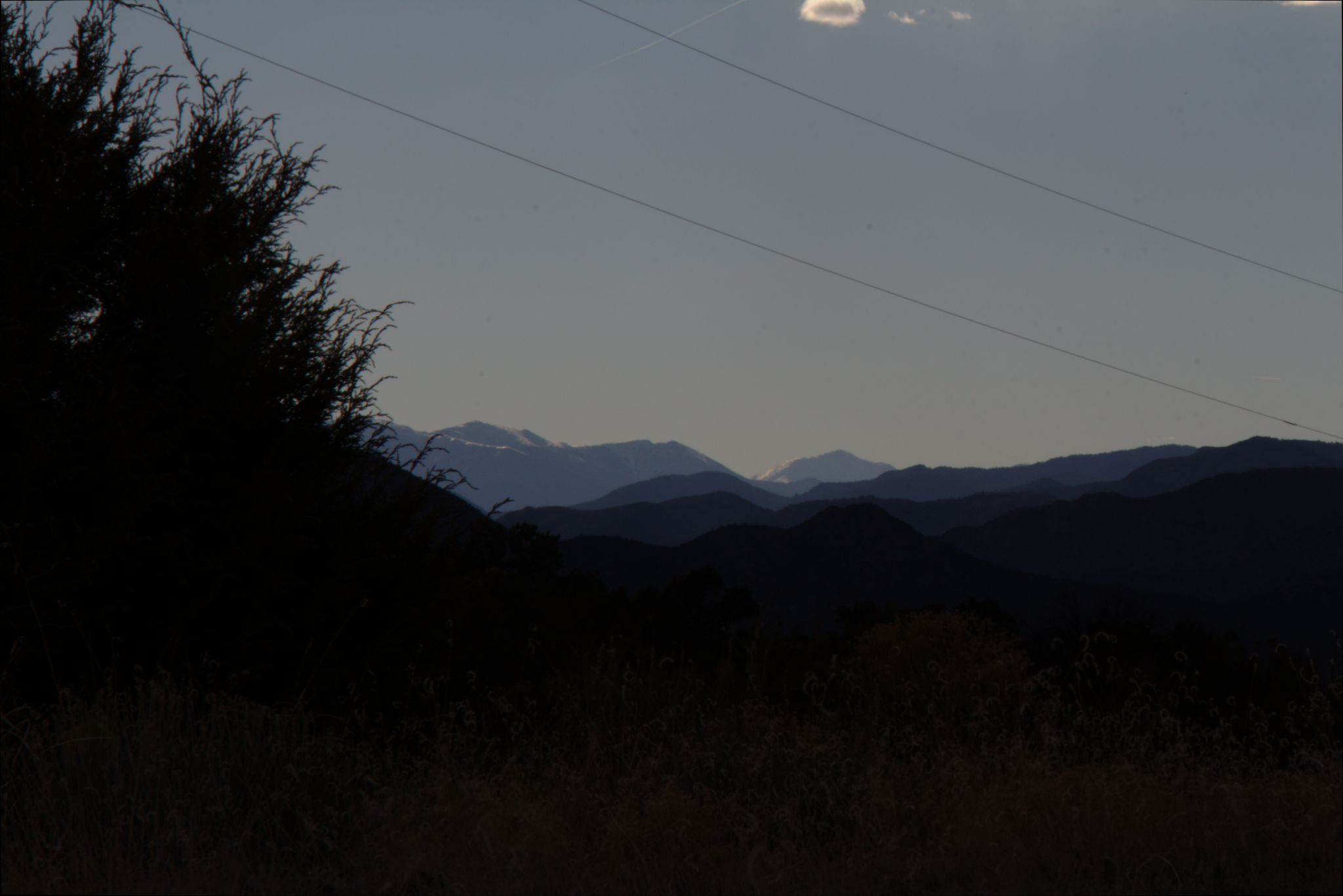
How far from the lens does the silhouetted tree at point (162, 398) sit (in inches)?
319

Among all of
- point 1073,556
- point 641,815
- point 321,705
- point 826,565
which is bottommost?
point 321,705

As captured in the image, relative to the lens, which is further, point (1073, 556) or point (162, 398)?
point (1073, 556)

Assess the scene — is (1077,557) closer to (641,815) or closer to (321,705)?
(321,705)

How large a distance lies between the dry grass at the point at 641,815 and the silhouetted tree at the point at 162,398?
5.99 ft

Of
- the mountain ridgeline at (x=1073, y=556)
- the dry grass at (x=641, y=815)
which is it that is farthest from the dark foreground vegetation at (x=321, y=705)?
the mountain ridgeline at (x=1073, y=556)

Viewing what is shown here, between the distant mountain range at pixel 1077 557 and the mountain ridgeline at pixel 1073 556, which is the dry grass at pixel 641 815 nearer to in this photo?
the distant mountain range at pixel 1077 557

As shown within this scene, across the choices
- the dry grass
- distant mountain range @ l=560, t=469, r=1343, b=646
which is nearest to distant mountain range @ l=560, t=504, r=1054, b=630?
distant mountain range @ l=560, t=469, r=1343, b=646

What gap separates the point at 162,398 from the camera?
28.7 ft

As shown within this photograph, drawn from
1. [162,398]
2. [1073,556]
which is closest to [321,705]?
[162,398]

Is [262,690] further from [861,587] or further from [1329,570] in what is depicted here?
[1329,570]

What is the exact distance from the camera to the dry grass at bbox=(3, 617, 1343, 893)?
14.6ft

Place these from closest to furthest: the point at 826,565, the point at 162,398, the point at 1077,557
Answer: the point at 162,398, the point at 826,565, the point at 1077,557

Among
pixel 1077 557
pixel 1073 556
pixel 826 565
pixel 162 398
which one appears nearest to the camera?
pixel 162 398

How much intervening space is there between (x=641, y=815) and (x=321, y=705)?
4792 mm
